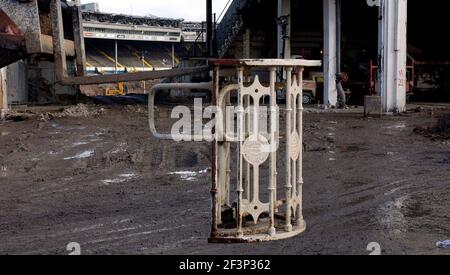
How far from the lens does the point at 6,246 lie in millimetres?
5734

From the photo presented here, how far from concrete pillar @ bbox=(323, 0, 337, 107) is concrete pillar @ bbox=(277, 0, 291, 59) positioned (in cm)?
263

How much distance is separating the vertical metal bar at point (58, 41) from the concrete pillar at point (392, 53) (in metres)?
16.0

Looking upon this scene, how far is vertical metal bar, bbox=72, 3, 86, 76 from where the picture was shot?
7.30 m

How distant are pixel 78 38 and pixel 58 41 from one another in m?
0.63

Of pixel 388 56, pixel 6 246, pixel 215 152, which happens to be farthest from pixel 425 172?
pixel 388 56

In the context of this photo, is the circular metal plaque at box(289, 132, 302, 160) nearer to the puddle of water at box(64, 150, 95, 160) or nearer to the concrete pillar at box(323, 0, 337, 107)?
the puddle of water at box(64, 150, 95, 160)

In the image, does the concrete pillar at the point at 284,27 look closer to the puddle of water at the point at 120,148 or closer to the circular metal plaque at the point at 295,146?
the puddle of water at the point at 120,148

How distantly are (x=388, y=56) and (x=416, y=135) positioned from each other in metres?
6.97

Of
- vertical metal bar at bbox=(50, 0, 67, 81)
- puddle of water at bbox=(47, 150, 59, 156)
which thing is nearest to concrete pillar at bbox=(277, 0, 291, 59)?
puddle of water at bbox=(47, 150, 59, 156)

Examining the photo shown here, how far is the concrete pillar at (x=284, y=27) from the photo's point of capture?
26.4 m

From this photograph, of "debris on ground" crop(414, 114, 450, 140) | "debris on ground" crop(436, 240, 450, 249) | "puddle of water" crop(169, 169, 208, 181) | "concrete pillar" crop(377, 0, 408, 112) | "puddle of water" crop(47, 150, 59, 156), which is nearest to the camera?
"debris on ground" crop(436, 240, 450, 249)

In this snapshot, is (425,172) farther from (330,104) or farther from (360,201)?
(330,104)

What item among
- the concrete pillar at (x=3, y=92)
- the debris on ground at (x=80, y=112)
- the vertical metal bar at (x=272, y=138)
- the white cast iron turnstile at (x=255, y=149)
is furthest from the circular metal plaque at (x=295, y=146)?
the concrete pillar at (x=3, y=92)

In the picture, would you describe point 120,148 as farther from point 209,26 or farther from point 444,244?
point 209,26
